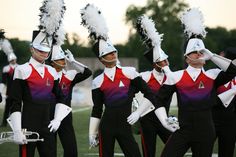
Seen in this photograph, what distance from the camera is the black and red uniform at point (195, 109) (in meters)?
6.89

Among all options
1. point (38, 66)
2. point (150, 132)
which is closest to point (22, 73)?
point (38, 66)

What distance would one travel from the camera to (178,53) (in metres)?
69.2

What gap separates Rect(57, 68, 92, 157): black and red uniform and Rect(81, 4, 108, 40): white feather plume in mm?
748

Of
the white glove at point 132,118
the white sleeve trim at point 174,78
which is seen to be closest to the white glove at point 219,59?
the white sleeve trim at point 174,78

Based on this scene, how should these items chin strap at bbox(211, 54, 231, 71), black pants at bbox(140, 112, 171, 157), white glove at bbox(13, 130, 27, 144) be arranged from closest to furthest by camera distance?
white glove at bbox(13, 130, 27, 144) → chin strap at bbox(211, 54, 231, 71) → black pants at bbox(140, 112, 171, 157)

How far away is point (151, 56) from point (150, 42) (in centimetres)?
20

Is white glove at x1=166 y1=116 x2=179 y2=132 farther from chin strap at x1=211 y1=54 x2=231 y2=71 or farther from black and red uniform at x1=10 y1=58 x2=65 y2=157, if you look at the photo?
black and red uniform at x1=10 y1=58 x2=65 y2=157

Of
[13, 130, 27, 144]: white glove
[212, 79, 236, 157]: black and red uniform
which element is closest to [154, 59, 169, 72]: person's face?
[212, 79, 236, 157]: black and red uniform

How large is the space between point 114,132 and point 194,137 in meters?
1.04

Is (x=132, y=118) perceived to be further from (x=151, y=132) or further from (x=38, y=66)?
(x=151, y=132)

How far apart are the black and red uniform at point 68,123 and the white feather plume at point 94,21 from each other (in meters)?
0.75

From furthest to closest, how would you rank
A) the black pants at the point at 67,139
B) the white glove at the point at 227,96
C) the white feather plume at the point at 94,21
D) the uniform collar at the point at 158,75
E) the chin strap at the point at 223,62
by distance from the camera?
the uniform collar at the point at 158,75, the black pants at the point at 67,139, the white glove at the point at 227,96, the white feather plume at the point at 94,21, the chin strap at the point at 223,62

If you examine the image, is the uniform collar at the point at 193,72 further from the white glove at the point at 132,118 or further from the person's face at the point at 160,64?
the person's face at the point at 160,64

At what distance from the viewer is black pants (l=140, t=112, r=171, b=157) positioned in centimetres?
866
